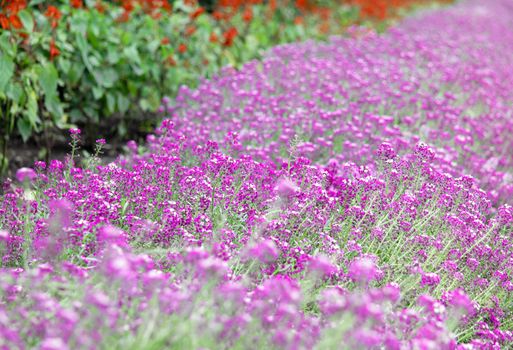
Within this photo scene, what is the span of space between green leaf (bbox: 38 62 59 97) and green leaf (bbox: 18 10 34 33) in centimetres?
28

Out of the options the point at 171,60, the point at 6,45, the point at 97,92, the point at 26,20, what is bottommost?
the point at 97,92

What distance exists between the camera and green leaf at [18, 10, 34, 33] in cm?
472

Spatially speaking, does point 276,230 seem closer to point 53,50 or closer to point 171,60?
point 53,50

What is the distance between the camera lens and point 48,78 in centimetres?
481

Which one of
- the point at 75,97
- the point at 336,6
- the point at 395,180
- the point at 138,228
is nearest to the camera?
the point at 138,228

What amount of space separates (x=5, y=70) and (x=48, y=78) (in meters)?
0.42

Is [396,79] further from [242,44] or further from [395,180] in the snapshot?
[395,180]

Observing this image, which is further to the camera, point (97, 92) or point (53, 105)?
point (97, 92)

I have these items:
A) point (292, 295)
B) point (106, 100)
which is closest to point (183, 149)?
point (106, 100)

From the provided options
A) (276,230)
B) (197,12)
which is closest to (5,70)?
(197,12)

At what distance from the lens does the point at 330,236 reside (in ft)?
11.3

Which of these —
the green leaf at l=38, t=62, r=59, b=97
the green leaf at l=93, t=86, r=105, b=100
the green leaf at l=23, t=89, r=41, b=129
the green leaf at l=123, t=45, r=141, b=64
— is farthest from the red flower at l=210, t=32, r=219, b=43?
the green leaf at l=23, t=89, r=41, b=129

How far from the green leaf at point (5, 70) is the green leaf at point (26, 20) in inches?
15.2

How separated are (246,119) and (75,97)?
5.10 feet
